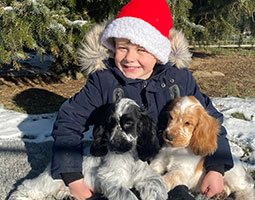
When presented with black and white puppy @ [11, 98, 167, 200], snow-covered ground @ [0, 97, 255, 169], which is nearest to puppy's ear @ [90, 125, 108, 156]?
black and white puppy @ [11, 98, 167, 200]

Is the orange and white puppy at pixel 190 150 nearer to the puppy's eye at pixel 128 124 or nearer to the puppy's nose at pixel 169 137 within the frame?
the puppy's nose at pixel 169 137

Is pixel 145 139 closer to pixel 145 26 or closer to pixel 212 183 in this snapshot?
pixel 212 183

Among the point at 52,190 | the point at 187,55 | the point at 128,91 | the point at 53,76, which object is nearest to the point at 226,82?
the point at 53,76

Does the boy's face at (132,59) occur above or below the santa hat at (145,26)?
below

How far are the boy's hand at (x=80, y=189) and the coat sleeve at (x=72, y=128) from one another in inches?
4.3

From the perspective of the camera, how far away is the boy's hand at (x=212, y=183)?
105 inches

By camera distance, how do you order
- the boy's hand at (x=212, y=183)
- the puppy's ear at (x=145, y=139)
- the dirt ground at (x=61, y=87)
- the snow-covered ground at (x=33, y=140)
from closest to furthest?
the puppy's ear at (x=145, y=139)
the boy's hand at (x=212, y=183)
the snow-covered ground at (x=33, y=140)
the dirt ground at (x=61, y=87)

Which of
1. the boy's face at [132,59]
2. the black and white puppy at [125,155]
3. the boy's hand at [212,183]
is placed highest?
the boy's face at [132,59]

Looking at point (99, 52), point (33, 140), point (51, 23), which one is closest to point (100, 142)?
point (99, 52)

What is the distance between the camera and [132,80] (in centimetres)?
291

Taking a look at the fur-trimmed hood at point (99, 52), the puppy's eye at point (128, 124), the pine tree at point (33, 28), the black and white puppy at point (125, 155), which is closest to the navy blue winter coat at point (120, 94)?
the fur-trimmed hood at point (99, 52)

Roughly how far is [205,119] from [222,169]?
49 centimetres

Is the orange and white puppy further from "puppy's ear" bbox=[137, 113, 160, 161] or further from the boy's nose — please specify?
the boy's nose

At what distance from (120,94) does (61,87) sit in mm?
5299
